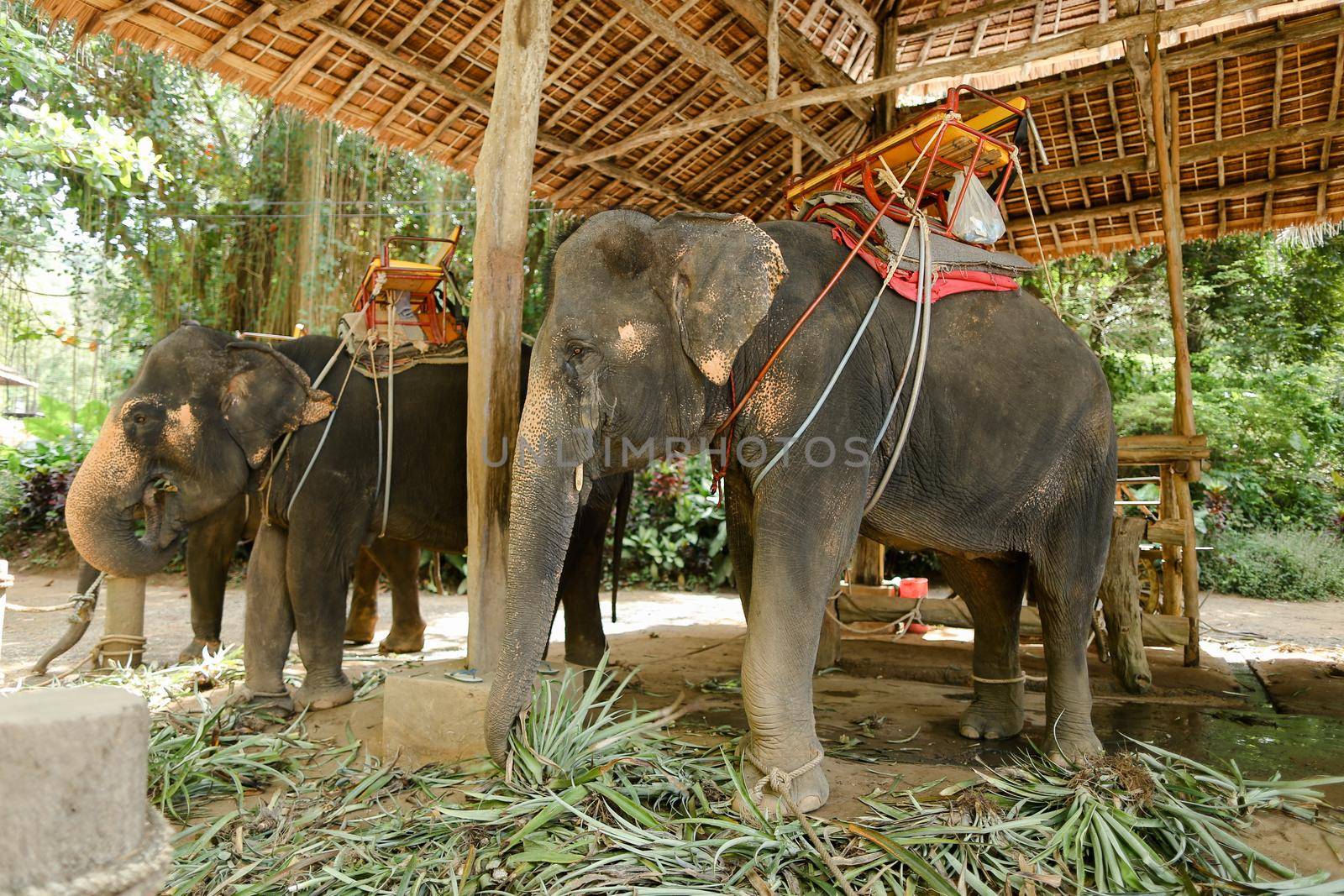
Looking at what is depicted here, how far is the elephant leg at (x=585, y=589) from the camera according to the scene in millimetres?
4453

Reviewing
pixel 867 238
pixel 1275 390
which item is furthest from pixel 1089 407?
pixel 1275 390

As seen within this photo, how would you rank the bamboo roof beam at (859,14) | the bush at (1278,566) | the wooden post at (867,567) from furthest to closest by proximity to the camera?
the bush at (1278,566), the wooden post at (867,567), the bamboo roof beam at (859,14)

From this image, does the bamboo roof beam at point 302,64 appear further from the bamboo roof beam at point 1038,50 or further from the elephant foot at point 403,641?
the elephant foot at point 403,641

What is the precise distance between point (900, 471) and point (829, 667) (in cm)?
239

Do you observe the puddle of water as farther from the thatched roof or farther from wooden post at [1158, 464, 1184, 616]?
the thatched roof

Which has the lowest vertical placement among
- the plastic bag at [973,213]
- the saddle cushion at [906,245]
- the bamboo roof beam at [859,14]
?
the saddle cushion at [906,245]

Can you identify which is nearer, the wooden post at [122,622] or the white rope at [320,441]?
the white rope at [320,441]

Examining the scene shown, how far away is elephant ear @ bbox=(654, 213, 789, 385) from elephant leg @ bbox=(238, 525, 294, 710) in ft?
8.22

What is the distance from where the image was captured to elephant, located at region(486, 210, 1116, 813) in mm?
2750

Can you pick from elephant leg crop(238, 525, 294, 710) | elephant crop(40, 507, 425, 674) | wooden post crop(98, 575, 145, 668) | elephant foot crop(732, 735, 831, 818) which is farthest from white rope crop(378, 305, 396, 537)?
elephant foot crop(732, 735, 831, 818)

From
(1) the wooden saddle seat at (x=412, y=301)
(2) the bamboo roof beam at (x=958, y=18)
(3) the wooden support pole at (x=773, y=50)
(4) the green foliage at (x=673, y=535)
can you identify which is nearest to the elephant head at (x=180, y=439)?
(1) the wooden saddle seat at (x=412, y=301)

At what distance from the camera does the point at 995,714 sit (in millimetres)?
3756

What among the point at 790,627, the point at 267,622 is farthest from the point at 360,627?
the point at 790,627

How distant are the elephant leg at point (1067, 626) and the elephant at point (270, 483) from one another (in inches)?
81.0
